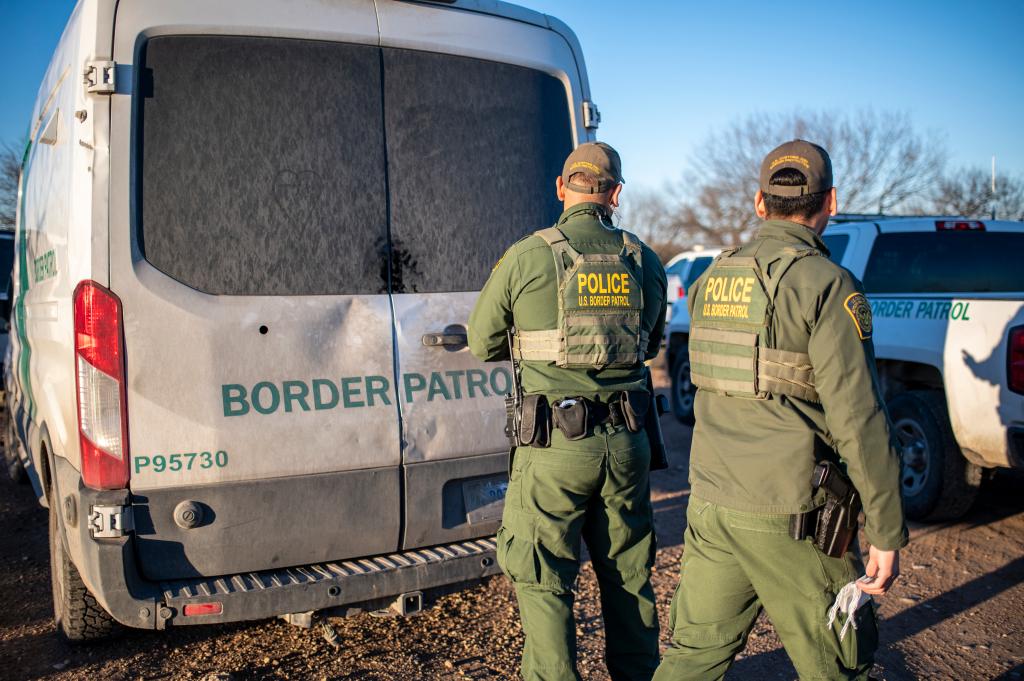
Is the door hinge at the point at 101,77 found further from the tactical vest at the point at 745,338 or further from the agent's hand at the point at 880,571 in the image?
the agent's hand at the point at 880,571

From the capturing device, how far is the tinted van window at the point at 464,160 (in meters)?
3.35

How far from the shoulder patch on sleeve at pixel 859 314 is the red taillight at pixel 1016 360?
2939mm

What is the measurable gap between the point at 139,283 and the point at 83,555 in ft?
3.27

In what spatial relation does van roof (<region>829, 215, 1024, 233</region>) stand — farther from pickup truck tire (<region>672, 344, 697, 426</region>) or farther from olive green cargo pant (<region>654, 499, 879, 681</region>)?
olive green cargo pant (<region>654, 499, 879, 681</region>)

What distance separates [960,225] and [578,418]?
509 cm

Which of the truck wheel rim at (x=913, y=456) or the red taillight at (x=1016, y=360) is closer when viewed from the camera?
the red taillight at (x=1016, y=360)

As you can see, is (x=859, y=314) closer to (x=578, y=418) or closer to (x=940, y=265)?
(x=578, y=418)

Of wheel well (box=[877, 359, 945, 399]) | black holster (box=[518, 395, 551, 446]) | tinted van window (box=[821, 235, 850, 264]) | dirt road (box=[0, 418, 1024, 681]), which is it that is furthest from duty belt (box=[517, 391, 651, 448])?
tinted van window (box=[821, 235, 850, 264])

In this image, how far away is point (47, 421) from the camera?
356cm

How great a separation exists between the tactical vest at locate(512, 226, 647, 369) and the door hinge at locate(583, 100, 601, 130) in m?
1.19

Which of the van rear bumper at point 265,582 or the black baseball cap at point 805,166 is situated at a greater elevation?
the black baseball cap at point 805,166

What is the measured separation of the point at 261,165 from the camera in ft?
10.1

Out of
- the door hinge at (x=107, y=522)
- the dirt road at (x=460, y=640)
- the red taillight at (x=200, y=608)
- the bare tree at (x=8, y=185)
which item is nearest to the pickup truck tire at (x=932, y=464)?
the dirt road at (x=460, y=640)

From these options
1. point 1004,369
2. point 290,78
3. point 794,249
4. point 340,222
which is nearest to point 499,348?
point 340,222
